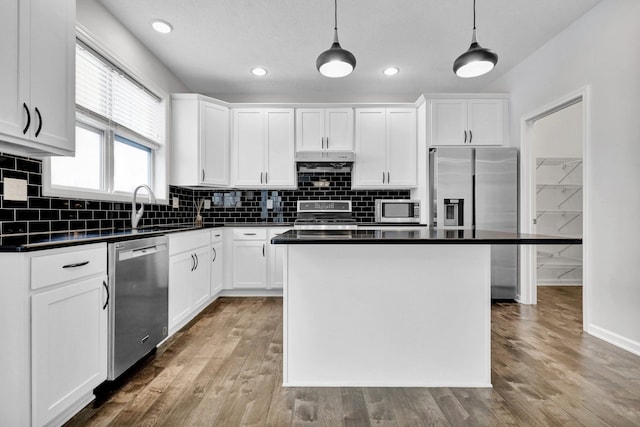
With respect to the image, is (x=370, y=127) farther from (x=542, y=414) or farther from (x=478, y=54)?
(x=542, y=414)

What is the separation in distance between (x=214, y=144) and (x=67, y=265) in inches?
113

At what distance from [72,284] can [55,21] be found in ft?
4.66

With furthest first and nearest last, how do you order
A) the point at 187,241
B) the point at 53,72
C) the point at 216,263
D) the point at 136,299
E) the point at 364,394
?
the point at 216,263, the point at 187,241, the point at 136,299, the point at 364,394, the point at 53,72

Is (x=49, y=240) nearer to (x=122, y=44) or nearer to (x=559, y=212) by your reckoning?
(x=122, y=44)

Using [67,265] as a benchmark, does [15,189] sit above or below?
above

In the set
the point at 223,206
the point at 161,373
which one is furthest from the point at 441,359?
the point at 223,206

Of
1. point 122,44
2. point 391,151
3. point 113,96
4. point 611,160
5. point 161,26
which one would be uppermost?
point 161,26

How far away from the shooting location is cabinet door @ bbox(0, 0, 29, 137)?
4.95 ft

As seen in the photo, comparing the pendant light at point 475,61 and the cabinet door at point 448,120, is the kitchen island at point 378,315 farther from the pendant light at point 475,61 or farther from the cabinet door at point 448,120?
the cabinet door at point 448,120

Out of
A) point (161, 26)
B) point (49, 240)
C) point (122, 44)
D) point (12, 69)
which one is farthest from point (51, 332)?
point (161, 26)

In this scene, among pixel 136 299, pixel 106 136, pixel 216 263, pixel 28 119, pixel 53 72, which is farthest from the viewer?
pixel 216 263

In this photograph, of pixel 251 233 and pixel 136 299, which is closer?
pixel 136 299

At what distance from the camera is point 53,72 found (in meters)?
1.81

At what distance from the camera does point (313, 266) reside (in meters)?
2.01
